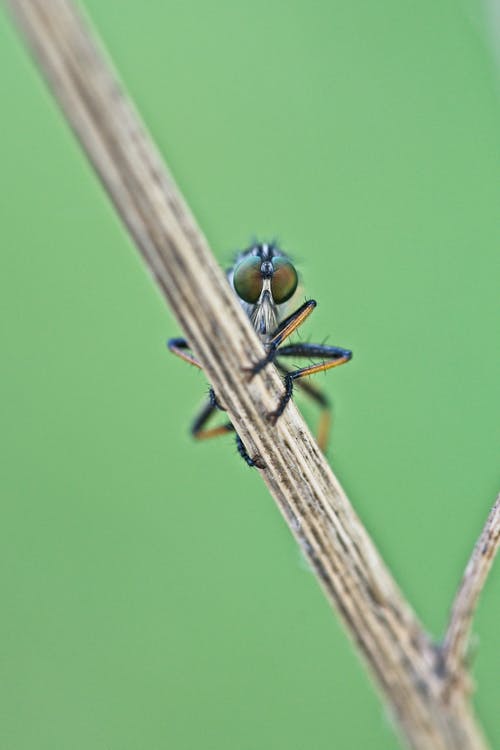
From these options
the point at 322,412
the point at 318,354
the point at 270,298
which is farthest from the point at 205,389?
the point at 270,298

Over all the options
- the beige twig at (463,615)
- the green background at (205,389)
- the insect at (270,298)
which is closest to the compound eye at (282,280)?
the insect at (270,298)

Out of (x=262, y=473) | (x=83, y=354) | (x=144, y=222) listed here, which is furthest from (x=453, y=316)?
(x=144, y=222)

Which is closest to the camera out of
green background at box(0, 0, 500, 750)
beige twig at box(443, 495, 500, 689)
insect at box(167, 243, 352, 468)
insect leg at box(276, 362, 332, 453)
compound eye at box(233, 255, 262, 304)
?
beige twig at box(443, 495, 500, 689)

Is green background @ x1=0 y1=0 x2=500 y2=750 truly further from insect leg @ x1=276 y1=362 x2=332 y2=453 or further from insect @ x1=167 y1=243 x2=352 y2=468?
insect @ x1=167 y1=243 x2=352 y2=468

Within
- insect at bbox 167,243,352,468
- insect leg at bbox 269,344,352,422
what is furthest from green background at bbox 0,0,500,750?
insect at bbox 167,243,352,468

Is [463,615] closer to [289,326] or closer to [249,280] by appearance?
[289,326]

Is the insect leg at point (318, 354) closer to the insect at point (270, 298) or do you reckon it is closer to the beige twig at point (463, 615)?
the insect at point (270, 298)
